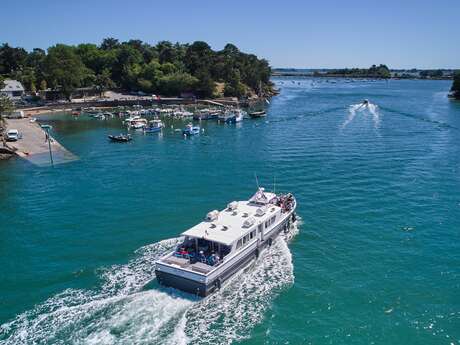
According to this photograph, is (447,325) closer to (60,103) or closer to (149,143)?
Result: (149,143)

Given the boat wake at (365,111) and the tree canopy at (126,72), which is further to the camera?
the tree canopy at (126,72)

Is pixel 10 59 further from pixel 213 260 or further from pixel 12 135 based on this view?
pixel 213 260

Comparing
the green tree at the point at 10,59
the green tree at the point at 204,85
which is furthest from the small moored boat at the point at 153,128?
the green tree at the point at 10,59

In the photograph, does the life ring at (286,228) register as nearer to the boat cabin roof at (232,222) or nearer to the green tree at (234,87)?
the boat cabin roof at (232,222)

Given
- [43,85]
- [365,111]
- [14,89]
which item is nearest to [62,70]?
[43,85]

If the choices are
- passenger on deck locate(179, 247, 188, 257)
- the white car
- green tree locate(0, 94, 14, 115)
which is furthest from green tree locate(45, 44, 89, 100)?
passenger on deck locate(179, 247, 188, 257)

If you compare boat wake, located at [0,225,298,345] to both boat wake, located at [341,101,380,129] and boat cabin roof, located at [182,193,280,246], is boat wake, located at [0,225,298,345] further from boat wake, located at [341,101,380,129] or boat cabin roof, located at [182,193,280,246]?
boat wake, located at [341,101,380,129]

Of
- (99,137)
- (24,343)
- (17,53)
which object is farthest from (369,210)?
(17,53)
